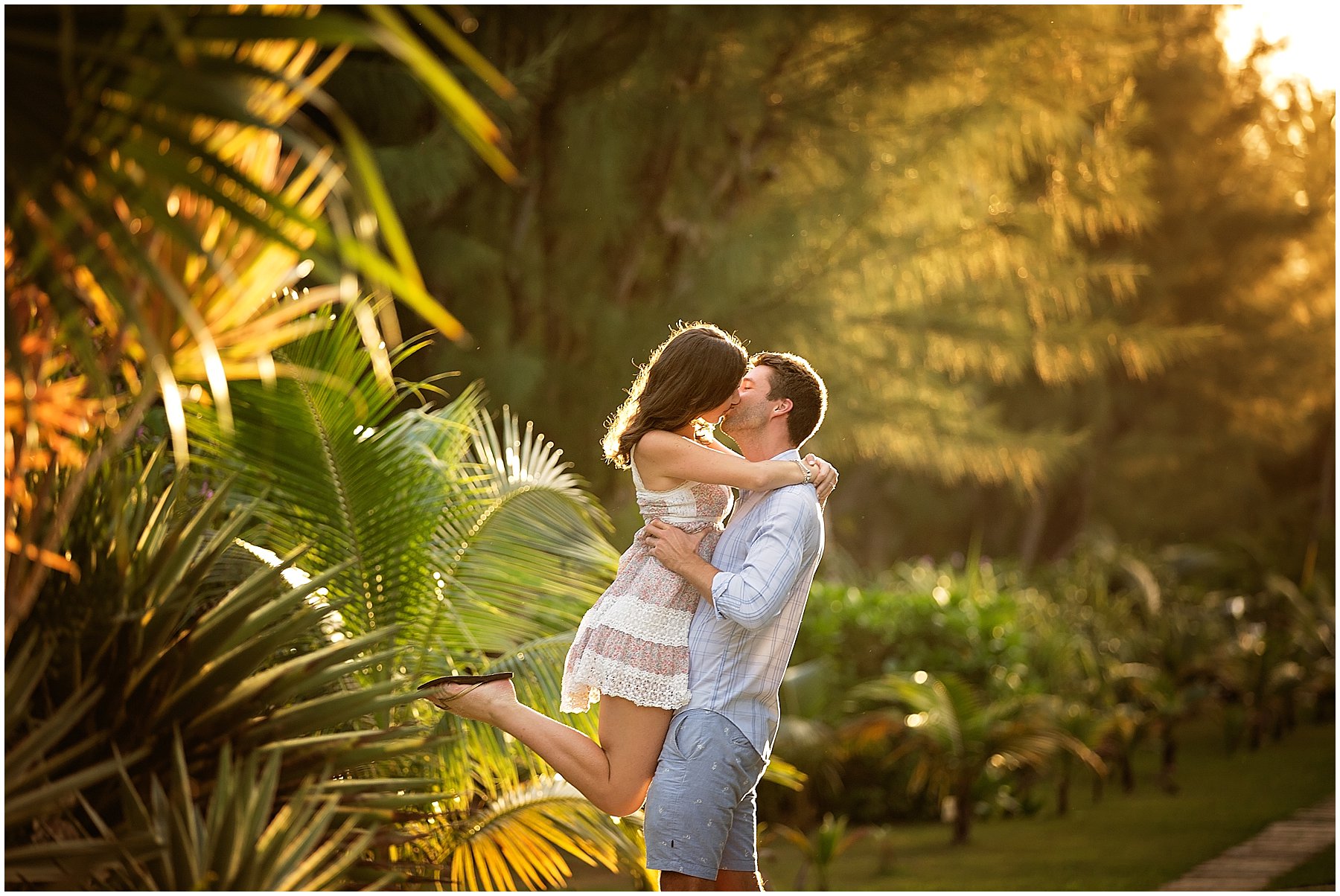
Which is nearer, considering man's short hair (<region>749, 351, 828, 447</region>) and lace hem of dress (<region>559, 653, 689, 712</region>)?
lace hem of dress (<region>559, 653, 689, 712</region>)

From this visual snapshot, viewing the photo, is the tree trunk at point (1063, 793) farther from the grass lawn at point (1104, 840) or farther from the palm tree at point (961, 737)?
the palm tree at point (961, 737)

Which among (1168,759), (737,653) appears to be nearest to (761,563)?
(737,653)

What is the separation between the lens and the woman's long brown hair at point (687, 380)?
13.3ft

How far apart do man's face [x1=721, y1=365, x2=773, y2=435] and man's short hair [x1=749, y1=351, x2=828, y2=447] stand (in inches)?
0.8

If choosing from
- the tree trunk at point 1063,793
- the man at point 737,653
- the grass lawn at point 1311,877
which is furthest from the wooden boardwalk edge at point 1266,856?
the man at point 737,653

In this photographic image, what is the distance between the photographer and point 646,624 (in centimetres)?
404

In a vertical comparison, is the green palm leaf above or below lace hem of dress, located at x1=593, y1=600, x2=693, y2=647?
below

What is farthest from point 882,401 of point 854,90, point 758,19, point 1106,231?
point 1106,231

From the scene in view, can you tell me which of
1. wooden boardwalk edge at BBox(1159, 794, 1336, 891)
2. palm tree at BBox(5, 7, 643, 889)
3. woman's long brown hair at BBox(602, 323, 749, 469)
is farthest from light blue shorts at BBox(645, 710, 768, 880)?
wooden boardwalk edge at BBox(1159, 794, 1336, 891)

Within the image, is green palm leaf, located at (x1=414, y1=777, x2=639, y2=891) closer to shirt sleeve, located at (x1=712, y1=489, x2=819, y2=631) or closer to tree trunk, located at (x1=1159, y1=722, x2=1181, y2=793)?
shirt sleeve, located at (x1=712, y1=489, x2=819, y2=631)

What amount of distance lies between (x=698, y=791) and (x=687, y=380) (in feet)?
4.03

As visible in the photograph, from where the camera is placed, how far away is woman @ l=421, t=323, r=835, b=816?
13.0 ft

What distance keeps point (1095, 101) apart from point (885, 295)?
3.18 m

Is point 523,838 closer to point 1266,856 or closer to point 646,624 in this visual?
point 646,624
